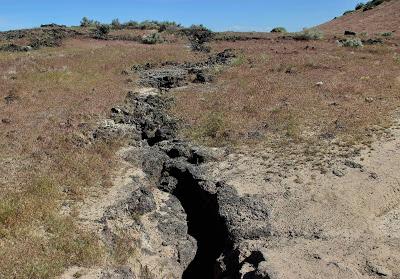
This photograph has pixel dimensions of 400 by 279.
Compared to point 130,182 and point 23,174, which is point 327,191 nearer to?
point 130,182

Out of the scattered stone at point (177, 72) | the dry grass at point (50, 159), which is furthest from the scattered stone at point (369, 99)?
the dry grass at point (50, 159)

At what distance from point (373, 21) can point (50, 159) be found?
196 feet

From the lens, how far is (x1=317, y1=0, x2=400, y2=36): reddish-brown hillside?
198 ft

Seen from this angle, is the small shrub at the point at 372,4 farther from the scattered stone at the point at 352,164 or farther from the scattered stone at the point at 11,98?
the scattered stone at the point at 352,164

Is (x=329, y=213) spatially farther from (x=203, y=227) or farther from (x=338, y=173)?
(x=203, y=227)

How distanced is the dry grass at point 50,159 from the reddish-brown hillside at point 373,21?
38.2m

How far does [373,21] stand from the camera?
66.0 metres

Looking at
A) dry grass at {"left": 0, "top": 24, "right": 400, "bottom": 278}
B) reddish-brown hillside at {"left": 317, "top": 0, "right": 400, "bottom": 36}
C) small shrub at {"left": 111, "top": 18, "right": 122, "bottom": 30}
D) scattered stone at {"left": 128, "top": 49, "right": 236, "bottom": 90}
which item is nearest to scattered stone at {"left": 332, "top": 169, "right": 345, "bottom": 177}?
dry grass at {"left": 0, "top": 24, "right": 400, "bottom": 278}

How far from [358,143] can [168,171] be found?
312 inches

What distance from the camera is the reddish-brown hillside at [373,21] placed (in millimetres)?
60250

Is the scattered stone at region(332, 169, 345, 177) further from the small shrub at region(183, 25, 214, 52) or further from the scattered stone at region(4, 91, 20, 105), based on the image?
the small shrub at region(183, 25, 214, 52)

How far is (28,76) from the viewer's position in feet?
110

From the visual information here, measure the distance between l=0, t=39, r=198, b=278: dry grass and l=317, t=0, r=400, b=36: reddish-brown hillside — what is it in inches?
1504

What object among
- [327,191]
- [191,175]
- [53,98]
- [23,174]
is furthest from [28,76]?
[327,191]
